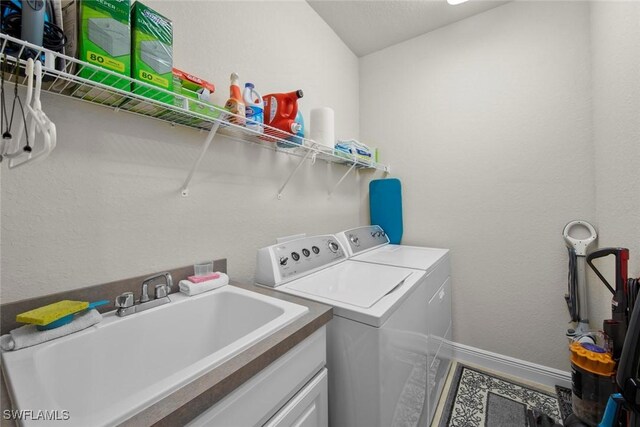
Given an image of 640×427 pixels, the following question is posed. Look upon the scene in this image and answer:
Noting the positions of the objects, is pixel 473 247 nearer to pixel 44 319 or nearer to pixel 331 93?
pixel 331 93

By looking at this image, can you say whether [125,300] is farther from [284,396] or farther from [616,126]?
[616,126]

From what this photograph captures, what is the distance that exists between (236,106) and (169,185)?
0.48 meters

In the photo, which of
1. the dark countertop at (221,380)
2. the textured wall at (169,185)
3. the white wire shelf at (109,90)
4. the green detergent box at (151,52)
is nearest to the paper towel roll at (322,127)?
the textured wall at (169,185)

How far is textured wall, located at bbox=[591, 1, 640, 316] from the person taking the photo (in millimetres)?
1177

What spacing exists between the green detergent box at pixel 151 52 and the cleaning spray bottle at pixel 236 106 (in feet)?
0.82

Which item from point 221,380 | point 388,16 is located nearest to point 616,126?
point 388,16

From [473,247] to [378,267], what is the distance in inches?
44.9

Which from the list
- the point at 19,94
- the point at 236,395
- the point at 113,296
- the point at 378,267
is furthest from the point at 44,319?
the point at 378,267

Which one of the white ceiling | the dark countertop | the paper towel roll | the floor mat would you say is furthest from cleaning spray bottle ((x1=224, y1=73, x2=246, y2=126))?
the floor mat

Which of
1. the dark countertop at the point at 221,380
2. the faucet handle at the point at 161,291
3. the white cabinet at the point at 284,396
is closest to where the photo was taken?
the dark countertop at the point at 221,380

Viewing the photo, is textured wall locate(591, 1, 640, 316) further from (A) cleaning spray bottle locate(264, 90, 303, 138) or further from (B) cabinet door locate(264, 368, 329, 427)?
(A) cleaning spray bottle locate(264, 90, 303, 138)

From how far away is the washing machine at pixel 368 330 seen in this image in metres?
0.95

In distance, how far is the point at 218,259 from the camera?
1.32 m

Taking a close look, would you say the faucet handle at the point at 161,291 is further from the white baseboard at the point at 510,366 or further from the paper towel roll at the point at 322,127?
the white baseboard at the point at 510,366
